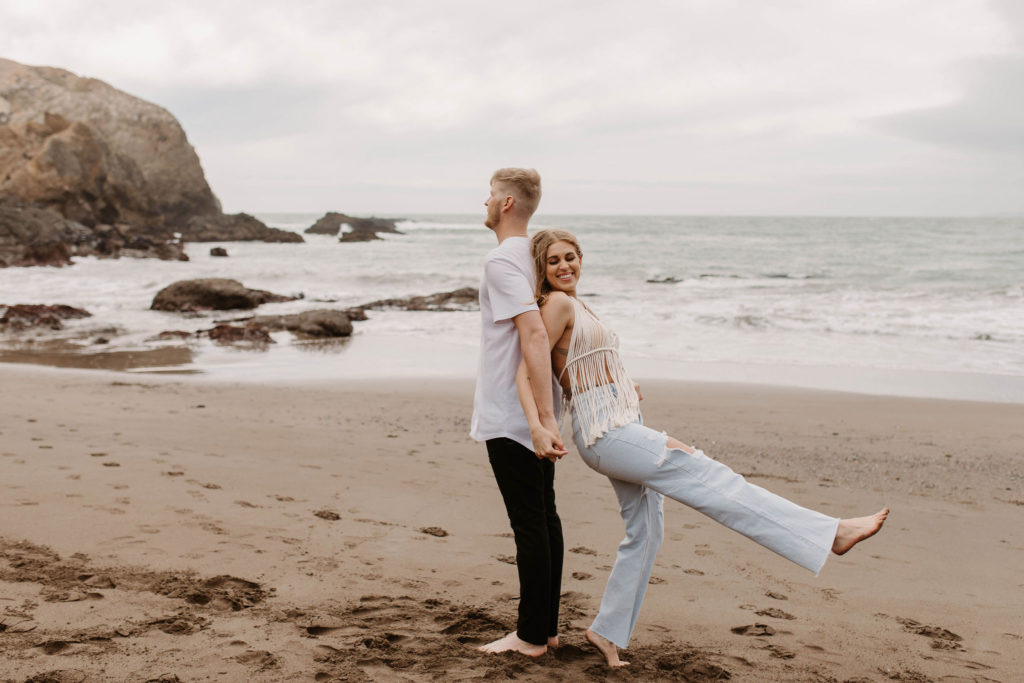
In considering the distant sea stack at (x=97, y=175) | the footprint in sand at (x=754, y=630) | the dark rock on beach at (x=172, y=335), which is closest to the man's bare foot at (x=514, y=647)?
the footprint in sand at (x=754, y=630)

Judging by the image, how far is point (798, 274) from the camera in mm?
32875

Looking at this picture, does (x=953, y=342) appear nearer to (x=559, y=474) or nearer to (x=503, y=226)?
(x=559, y=474)

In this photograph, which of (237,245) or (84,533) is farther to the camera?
(237,245)

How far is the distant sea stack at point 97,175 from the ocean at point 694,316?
860 cm

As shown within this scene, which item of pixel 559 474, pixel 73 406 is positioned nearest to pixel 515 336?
pixel 559 474

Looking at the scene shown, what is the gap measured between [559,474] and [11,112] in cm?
6477

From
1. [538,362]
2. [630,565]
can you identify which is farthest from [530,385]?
[630,565]

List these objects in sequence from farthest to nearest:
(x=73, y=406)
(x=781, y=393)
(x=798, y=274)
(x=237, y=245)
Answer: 1. (x=237, y=245)
2. (x=798, y=274)
3. (x=781, y=393)
4. (x=73, y=406)

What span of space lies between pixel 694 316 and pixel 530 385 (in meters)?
16.2

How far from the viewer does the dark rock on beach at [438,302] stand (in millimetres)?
20547

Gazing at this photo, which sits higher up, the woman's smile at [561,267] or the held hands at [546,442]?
the woman's smile at [561,267]

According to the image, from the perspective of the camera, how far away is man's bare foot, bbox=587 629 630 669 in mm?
3057

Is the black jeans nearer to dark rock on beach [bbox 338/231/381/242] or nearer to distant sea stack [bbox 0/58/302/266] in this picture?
distant sea stack [bbox 0/58/302/266]

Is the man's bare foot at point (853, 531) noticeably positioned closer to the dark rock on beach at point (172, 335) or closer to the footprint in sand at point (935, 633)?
the footprint in sand at point (935, 633)
